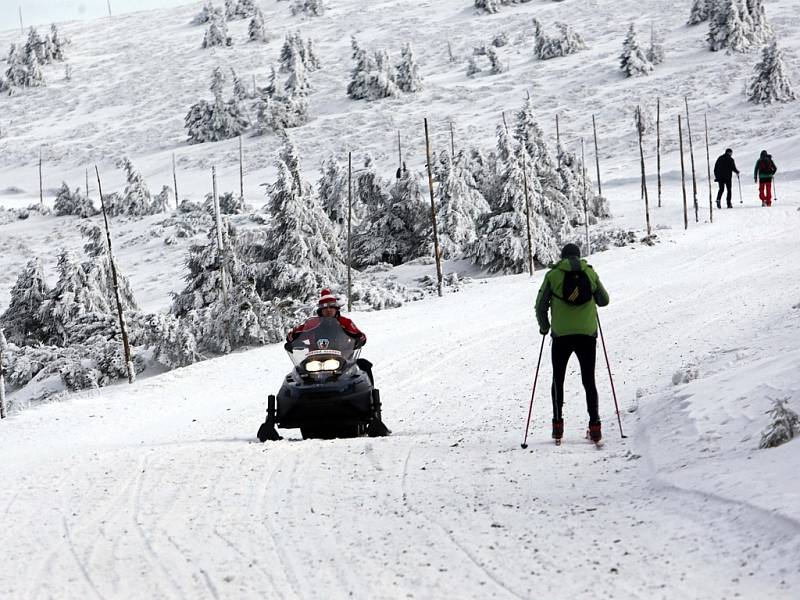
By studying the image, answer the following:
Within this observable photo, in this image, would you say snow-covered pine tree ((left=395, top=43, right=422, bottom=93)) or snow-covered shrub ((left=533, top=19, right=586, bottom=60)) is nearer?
snow-covered pine tree ((left=395, top=43, right=422, bottom=93))

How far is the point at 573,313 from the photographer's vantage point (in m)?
7.87

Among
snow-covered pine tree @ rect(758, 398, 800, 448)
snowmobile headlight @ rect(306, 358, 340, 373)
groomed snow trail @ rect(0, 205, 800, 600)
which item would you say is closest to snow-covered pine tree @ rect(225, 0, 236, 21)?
groomed snow trail @ rect(0, 205, 800, 600)

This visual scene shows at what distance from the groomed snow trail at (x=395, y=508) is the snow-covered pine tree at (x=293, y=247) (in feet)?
52.2

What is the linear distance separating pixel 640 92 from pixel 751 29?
13025 mm

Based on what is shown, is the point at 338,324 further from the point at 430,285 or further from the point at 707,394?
the point at 430,285

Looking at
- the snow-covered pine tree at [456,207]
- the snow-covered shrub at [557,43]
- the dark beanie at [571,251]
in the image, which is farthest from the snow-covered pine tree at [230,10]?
the dark beanie at [571,251]

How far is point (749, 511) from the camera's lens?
506cm

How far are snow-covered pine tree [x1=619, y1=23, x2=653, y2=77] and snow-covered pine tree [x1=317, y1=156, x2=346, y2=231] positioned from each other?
36.4 meters

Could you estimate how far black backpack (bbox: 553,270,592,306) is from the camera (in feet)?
25.5

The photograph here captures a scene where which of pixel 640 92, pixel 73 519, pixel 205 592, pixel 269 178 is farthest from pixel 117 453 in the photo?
pixel 640 92

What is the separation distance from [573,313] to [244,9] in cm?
11637

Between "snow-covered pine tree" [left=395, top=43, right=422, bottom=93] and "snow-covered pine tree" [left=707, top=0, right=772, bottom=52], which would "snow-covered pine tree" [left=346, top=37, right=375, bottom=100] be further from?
"snow-covered pine tree" [left=707, top=0, right=772, bottom=52]

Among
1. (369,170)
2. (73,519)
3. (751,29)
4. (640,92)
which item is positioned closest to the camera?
(73,519)

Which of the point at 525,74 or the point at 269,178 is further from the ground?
the point at 525,74
